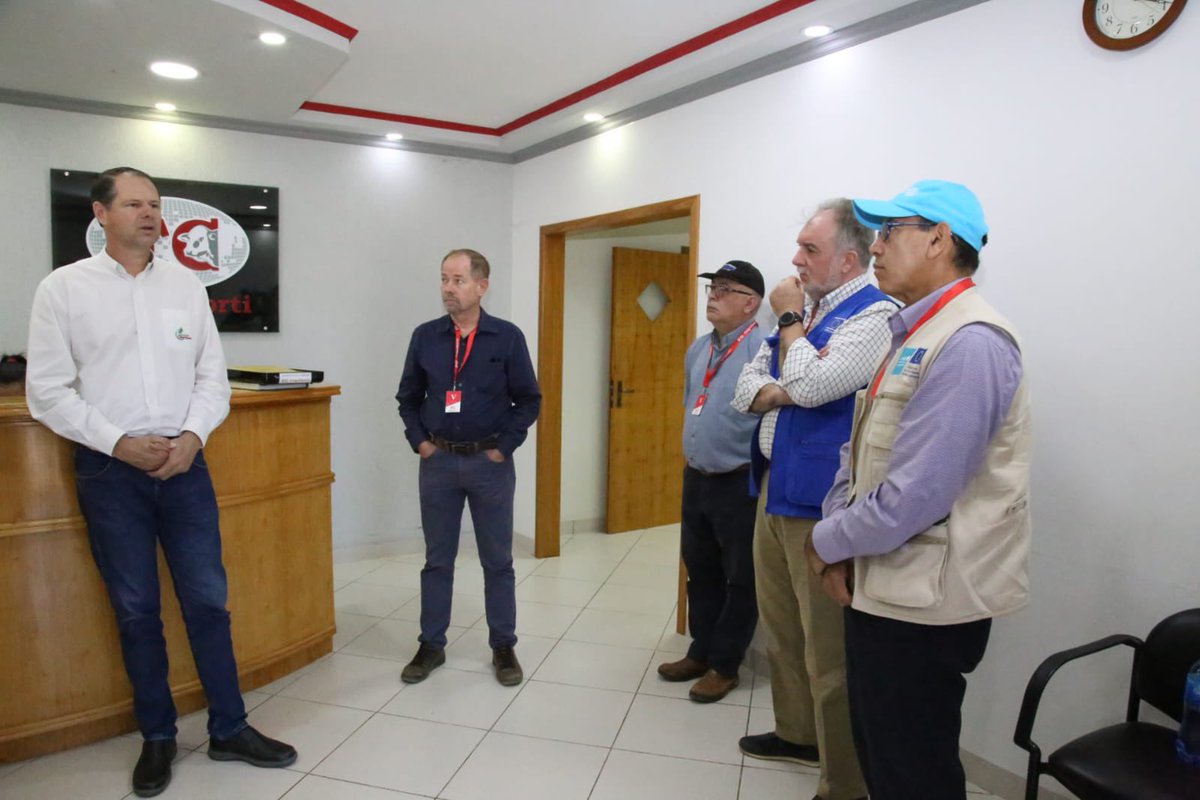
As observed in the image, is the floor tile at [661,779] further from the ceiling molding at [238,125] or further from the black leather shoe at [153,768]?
the ceiling molding at [238,125]

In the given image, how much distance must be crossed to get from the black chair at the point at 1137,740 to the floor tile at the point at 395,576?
322 cm

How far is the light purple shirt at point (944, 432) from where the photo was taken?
1403mm

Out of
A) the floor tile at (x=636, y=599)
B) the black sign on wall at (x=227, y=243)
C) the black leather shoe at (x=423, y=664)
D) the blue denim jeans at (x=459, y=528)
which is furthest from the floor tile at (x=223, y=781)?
the black sign on wall at (x=227, y=243)

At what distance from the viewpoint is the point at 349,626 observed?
3.60 metres

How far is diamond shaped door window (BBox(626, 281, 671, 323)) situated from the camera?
548 centimetres

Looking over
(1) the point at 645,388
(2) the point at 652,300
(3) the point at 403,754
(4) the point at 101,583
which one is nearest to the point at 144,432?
(4) the point at 101,583

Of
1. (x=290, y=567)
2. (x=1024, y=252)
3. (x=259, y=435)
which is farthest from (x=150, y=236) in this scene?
(x=1024, y=252)

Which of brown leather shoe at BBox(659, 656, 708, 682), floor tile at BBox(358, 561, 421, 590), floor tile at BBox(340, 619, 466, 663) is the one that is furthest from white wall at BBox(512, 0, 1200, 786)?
floor tile at BBox(358, 561, 421, 590)

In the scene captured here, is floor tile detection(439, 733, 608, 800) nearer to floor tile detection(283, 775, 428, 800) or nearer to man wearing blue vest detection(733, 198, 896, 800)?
floor tile detection(283, 775, 428, 800)

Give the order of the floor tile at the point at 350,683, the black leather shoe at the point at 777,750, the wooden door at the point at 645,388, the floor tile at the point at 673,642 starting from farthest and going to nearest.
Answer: the wooden door at the point at 645,388
the floor tile at the point at 673,642
the floor tile at the point at 350,683
the black leather shoe at the point at 777,750

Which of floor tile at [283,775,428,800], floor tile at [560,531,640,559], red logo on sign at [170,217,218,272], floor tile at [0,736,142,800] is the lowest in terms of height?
floor tile at [560,531,640,559]

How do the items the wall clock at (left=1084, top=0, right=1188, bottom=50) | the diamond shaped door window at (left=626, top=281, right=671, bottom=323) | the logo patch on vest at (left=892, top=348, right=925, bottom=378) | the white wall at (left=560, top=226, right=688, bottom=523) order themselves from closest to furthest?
the logo patch on vest at (left=892, top=348, right=925, bottom=378)
the wall clock at (left=1084, top=0, right=1188, bottom=50)
the white wall at (left=560, top=226, right=688, bottom=523)
the diamond shaped door window at (left=626, top=281, right=671, bottom=323)

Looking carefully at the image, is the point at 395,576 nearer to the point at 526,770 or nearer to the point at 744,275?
the point at 526,770

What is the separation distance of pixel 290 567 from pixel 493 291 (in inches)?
93.4
